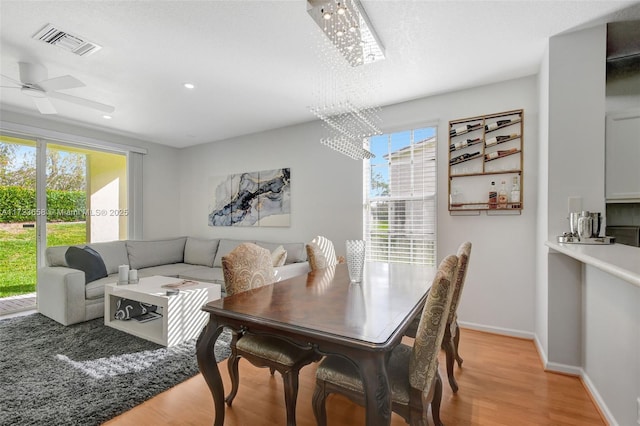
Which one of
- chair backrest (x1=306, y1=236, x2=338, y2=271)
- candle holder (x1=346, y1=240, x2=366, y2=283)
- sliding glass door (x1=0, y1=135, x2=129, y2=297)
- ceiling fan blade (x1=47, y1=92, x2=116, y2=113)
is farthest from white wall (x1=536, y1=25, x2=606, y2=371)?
sliding glass door (x1=0, y1=135, x2=129, y2=297)

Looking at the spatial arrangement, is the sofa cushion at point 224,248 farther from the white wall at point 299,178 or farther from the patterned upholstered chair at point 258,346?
the patterned upholstered chair at point 258,346

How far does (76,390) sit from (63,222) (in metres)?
3.20

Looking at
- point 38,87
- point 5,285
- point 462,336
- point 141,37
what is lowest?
point 462,336

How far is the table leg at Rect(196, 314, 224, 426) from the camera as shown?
1522 millimetres

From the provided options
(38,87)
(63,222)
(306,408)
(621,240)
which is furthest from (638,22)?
(63,222)

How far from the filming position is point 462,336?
3047 millimetres

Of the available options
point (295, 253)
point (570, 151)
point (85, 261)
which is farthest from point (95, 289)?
point (570, 151)

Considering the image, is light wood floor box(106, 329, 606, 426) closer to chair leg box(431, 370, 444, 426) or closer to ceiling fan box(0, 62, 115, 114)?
chair leg box(431, 370, 444, 426)

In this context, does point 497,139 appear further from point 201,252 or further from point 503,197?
point 201,252

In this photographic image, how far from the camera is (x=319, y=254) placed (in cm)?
274

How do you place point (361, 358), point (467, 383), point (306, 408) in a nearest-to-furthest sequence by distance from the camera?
point (361, 358) → point (306, 408) → point (467, 383)

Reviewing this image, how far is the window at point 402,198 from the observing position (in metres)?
3.44

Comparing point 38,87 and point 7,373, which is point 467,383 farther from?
point 38,87

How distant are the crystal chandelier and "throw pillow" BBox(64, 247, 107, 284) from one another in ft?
10.5
